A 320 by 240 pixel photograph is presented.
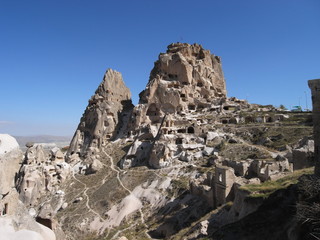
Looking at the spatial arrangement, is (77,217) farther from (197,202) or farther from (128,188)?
(197,202)

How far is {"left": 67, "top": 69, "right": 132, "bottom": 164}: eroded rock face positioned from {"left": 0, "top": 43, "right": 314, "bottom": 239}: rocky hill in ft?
0.83

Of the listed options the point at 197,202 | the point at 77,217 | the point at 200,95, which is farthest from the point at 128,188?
the point at 200,95

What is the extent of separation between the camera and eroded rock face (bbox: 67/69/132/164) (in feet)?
194

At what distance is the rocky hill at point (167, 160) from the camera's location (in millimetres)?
24094

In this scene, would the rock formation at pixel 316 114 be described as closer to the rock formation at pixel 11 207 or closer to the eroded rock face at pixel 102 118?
the rock formation at pixel 11 207

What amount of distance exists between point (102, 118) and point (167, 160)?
88.4ft

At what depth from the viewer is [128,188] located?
36.9m

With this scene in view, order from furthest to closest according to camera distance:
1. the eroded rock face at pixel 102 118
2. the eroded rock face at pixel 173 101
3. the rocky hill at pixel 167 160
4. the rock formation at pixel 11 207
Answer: the eroded rock face at pixel 102 118
the eroded rock face at pixel 173 101
the rocky hill at pixel 167 160
the rock formation at pixel 11 207

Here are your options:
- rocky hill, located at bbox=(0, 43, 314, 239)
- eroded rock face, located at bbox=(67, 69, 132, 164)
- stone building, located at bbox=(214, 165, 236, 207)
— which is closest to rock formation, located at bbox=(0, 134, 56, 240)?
rocky hill, located at bbox=(0, 43, 314, 239)

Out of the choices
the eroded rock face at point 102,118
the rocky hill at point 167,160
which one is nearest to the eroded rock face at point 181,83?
the rocky hill at point 167,160

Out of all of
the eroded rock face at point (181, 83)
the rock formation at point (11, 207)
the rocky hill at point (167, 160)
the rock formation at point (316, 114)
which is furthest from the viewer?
the eroded rock face at point (181, 83)

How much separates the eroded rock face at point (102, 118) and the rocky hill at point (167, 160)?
253mm

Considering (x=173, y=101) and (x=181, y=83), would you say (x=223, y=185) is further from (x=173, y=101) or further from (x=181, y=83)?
(x=181, y=83)

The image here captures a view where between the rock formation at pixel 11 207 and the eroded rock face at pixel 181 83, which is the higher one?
the eroded rock face at pixel 181 83
